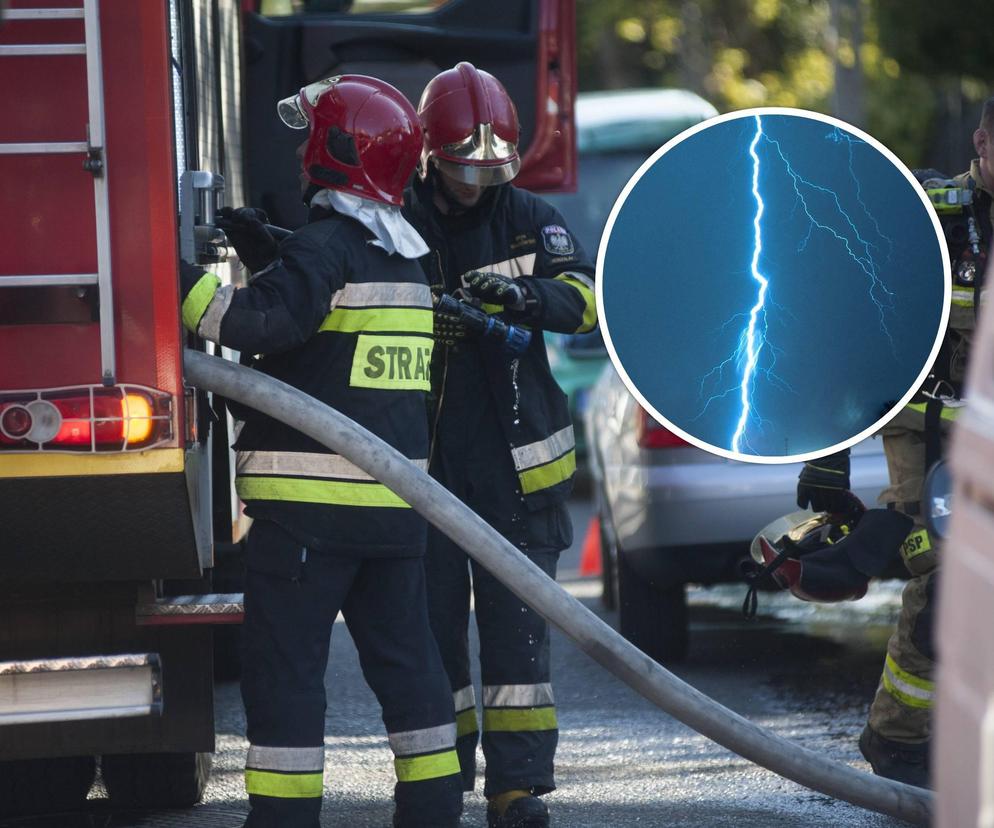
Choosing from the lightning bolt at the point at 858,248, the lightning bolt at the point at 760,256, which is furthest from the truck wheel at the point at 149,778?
the lightning bolt at the point at 858,248

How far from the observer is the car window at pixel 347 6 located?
303 inches

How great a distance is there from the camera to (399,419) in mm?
4758

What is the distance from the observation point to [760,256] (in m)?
5.07

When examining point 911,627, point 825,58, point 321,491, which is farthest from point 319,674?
point 825,58

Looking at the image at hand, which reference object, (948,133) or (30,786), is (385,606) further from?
(948,133)

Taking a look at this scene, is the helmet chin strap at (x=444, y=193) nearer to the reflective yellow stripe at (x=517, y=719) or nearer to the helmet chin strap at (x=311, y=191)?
the helmet chin strap at (x=311, y=191)

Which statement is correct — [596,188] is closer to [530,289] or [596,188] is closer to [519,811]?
[530,289]

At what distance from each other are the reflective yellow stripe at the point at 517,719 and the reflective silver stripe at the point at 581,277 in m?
1.20

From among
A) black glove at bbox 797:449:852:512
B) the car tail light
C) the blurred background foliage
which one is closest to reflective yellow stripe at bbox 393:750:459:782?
black glove at bbox 797:449:852:512

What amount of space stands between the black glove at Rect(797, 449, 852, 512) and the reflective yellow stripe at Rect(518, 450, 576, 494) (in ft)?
2.37

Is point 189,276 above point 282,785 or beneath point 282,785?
above

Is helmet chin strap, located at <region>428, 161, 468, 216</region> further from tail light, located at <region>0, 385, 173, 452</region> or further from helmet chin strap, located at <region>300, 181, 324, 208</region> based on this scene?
tail light, located at <region>0, 385, 173, 452</region>

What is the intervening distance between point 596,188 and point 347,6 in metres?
9.80

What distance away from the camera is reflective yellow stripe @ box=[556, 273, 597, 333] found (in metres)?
5.34
